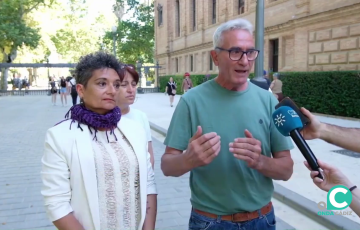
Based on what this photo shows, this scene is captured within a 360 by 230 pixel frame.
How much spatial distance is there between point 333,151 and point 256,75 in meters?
2.49

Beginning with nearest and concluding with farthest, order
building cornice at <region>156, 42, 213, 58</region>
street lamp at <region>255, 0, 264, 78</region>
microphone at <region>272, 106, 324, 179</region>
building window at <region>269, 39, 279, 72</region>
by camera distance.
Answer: microphone at <region>272, 106, 324, 179</region> → street lamp at <region>255, 0, 264, 78</region> → building window at <region>269, 39, 279, 72</region> → building cornice at <region>156, 42, 213, 58</region>

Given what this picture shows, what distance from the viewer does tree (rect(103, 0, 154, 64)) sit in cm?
3800

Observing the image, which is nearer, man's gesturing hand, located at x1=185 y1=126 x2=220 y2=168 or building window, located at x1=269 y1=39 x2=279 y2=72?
man's gesturing hand, located at x1=185 y1=126 x2=220 y2=168

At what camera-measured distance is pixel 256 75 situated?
786cm

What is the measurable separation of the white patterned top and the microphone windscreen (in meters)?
0.87

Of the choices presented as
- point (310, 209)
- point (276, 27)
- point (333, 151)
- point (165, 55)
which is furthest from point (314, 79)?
point (165, 55)

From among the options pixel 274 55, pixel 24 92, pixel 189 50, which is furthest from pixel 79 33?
pixel 274 55

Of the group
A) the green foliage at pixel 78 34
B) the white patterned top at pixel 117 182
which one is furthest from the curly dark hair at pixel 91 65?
the green foliage at pixel 78 34

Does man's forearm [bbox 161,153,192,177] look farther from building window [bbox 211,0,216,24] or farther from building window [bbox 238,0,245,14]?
building window [bbox 211,0,216,24]

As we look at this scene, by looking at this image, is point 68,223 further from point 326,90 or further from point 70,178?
point 326,90

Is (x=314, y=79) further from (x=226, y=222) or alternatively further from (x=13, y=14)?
(x=13, y=14)

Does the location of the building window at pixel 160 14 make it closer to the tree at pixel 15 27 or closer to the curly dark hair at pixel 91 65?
the tree at pixel 15 27

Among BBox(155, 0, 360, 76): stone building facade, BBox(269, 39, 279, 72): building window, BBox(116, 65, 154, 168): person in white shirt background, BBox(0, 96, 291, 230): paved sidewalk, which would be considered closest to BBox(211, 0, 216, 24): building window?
BBox(155, 0, 360, 76): stone building facade

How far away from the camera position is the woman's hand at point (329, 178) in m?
1.80
